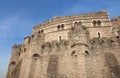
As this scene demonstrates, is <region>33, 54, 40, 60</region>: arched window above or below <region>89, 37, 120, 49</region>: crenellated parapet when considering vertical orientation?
below

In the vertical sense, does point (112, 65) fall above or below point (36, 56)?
below

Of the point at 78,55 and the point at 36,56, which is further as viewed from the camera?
the point at 36,56

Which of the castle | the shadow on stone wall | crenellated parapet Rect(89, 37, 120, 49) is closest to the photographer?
the shadow on stone wall

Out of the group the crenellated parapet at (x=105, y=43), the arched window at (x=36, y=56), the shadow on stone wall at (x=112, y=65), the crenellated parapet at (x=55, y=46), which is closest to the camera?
the shadow on stone wall at (x=112, y=65)

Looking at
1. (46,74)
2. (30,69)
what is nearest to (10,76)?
(30,69)

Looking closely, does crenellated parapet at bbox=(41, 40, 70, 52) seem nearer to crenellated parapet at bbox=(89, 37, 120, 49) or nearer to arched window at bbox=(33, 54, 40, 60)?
arched window at bbox=(33, 54, 40, 60)

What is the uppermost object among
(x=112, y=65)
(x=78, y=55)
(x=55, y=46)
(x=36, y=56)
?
(x=55, y=46)

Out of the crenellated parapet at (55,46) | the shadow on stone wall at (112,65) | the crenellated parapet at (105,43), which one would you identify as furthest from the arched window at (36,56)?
the shadow on stone wall at (112,65)

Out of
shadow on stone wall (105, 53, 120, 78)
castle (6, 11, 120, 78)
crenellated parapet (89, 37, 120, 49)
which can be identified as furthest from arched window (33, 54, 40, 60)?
shadow on stone wall (105, 53, 120, 78)

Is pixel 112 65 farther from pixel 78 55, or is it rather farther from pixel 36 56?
pixel 36 56

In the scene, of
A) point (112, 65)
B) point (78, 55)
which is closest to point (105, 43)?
point (112, 65)

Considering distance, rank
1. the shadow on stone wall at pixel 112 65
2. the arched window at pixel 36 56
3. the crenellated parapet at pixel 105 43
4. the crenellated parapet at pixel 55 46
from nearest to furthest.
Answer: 1. the shadow on stone wall at pixel 112 65
2. the crenellated parapet at pixel 105 43
3. the crenellated parapet at pixel 55 46
4. the arched window at pixel 36 56

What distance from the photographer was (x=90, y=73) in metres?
21.5

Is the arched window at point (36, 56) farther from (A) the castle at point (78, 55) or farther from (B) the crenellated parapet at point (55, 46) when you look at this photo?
(B) the crenellated parapet at point (55, 46)
